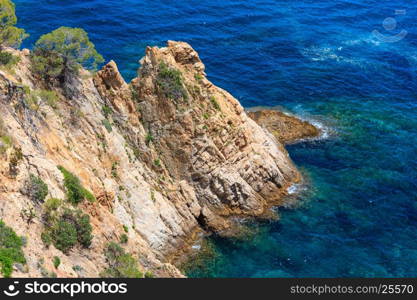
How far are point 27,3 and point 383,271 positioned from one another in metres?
86.9

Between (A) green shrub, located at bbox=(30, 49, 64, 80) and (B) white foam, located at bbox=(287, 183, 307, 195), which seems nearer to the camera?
(A) green shrub, located at bbox=(30, 49, 64, 80)

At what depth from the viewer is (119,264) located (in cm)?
4697

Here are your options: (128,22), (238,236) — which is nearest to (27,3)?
(128,22)

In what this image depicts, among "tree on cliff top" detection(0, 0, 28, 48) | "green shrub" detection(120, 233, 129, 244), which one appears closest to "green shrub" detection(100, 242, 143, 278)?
"green shrub" detection(120, 233, 129, 244)

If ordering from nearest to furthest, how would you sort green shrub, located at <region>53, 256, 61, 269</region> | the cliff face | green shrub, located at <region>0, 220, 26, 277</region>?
1. green shrub, located at <region>0, 220, 26, 277</region>
2. green shrub, located at <region>53, 256, 61, 269</region>
3. the cliff face

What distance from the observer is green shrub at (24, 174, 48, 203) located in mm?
43969

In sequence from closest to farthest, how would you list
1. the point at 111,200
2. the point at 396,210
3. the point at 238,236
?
the point at 111,200 < the point at 238,236 < the point at 396,210

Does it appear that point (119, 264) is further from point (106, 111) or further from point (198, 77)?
point (198, 77)

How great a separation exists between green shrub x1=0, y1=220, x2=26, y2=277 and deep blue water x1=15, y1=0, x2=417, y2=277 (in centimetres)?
2344

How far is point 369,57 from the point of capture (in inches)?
4264

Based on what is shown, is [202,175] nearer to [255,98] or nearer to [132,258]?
[132,258]

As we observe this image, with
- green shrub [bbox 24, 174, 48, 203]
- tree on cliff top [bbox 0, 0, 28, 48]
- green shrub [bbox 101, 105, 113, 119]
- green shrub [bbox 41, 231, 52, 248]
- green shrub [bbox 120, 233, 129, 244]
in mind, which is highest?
tree on cliff top [bbox 0, 0, 28, 48]

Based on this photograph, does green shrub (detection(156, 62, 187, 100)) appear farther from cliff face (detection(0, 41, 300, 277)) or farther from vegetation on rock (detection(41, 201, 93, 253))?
vegetation on rock (detection(41, 201, 93, 253))

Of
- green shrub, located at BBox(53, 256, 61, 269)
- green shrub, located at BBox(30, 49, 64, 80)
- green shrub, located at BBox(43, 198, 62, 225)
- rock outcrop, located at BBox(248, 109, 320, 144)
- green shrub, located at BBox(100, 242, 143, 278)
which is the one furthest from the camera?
rock outcrop, located at BBox(248, 109, 320, 144)
